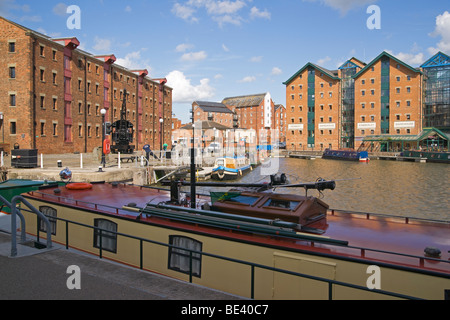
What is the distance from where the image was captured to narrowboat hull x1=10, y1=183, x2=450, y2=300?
647cm

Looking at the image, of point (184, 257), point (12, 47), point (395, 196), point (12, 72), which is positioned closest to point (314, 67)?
point (395, 196)

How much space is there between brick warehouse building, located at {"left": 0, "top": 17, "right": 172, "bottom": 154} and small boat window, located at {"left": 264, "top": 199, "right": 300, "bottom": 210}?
1471 inches

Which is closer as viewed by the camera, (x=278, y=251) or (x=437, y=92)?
(x=278, y=251)

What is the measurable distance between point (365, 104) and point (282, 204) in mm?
78128

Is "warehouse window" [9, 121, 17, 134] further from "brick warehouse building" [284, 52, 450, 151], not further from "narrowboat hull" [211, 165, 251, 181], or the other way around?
"brick warehouse building" [284, 52, 450, 151]

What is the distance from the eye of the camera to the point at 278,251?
296 inches

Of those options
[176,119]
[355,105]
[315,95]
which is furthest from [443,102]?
[176,119]

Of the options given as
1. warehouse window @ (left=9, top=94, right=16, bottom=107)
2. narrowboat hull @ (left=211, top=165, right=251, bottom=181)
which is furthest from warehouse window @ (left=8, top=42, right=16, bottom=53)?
narrowboat hull @ (left=211, top=165, right=251, bottom=181)

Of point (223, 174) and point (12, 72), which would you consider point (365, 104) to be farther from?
point (12, 72)

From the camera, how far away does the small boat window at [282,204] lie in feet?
29.5

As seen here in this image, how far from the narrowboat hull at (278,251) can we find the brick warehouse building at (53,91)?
33456 millimetres

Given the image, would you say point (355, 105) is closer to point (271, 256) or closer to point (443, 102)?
point (443, 102)

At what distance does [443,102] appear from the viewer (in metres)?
78.0
